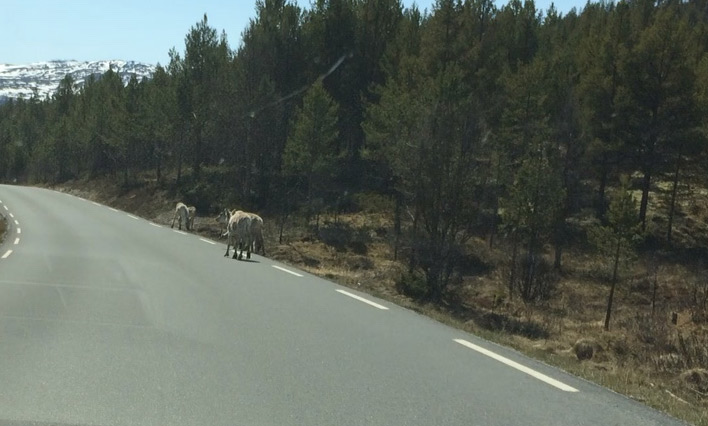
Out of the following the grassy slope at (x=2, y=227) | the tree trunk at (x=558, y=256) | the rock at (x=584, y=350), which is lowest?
the grassy slope at (x=2, y=227)

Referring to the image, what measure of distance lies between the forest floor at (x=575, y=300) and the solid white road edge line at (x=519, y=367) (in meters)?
0.74

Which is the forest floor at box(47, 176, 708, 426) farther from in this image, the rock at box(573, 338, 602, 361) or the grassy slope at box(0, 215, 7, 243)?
the grassy slope at box(0, 215, 7, 243)

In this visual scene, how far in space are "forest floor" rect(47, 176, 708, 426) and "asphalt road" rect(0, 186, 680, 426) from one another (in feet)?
4.34

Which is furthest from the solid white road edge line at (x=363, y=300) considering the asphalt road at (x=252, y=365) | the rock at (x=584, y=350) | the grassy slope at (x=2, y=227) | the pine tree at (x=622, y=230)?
the pine tree at (x=622, y=230)

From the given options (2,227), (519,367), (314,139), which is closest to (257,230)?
(2,227)

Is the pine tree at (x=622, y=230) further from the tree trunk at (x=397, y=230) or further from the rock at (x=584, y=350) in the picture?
the rock at (x=584, y=350)

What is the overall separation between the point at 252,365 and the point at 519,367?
2975 millimetres

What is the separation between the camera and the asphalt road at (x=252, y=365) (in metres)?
5.51

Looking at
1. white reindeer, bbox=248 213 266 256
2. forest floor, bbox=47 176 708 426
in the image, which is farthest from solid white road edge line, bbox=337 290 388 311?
white reindeer, bbox=248 213 266 256

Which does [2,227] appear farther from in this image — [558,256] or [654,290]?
[654,290]

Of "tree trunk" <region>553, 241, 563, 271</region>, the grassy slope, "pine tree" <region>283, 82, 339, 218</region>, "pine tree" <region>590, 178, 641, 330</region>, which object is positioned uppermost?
"pine tree" <region>283, 82, 339, 218</region>

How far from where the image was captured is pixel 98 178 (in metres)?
76.1

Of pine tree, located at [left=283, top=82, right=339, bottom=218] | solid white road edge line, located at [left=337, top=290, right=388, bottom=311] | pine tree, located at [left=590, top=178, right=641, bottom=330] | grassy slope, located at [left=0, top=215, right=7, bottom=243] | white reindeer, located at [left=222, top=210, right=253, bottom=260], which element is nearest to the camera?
solid white road edge line, located at [left=337, top=290, right=388, bottom=311]

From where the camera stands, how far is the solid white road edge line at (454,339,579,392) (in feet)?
22.2
